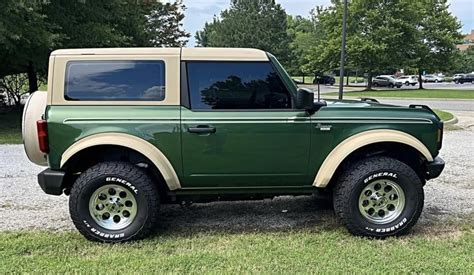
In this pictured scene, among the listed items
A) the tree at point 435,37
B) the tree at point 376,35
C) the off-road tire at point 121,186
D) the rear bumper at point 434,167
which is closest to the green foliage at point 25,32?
the off-road tire at point 121,186

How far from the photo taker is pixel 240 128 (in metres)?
4.03

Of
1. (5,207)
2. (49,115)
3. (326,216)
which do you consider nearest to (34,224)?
(5,207)

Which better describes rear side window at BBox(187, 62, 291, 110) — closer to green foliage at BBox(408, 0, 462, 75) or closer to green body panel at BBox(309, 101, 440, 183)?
green body panel at BBox(309, 101, 440, 183)

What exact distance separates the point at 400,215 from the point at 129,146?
262 cm

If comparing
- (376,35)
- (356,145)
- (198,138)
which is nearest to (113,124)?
(198,138)

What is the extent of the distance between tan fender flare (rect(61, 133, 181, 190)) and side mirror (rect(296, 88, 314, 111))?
4.33ft

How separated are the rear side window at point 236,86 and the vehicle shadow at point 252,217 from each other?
1.27m

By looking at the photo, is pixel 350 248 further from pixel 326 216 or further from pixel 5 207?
pixel 5 207

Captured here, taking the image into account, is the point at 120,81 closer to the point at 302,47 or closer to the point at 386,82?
the point at 386,82

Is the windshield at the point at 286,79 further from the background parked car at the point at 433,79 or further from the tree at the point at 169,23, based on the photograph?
the background parked car at the point at 433,79

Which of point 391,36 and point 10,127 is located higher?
point 391,36

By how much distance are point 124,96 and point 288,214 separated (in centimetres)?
223

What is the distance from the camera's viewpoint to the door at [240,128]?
4.03 meters

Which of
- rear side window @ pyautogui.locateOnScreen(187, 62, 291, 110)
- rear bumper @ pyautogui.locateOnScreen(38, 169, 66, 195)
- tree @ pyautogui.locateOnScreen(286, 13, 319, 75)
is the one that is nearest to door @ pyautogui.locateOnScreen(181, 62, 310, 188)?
rear side window @ pyautogui.locateOnScreen(187, 62, 291, 110)
